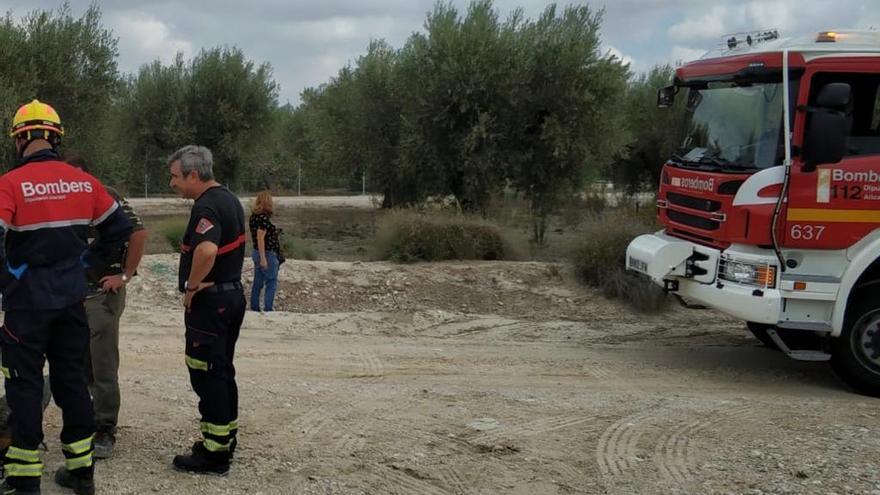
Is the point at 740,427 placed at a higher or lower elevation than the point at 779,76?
lower

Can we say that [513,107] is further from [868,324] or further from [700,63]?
[868,324]

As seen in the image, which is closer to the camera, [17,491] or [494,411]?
[17,491]

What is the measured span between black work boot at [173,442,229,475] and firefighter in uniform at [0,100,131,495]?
547mm

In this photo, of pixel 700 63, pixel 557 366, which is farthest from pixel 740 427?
pixel 700 63

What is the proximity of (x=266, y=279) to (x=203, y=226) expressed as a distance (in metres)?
5.86

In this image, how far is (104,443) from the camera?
472 cm

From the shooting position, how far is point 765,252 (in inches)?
264

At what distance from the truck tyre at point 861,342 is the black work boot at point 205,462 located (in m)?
5.35

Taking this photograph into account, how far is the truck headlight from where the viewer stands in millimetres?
6633

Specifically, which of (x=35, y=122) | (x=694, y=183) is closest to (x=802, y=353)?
(x=694, y=183)

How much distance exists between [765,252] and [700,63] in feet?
7.13

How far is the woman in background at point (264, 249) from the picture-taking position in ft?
32.0

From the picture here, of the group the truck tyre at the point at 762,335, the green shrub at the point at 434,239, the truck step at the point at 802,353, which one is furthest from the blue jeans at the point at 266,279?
the truck step at the point at 802,353

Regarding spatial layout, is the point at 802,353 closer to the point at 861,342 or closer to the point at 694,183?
the point at 861,342
